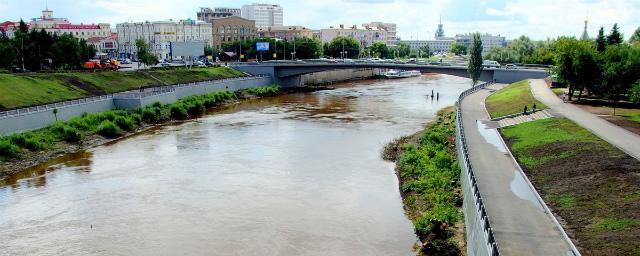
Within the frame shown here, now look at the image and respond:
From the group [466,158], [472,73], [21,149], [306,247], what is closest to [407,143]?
[466,158]

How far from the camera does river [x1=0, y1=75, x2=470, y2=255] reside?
2386 cm

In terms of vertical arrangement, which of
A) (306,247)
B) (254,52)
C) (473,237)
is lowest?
(306,247)

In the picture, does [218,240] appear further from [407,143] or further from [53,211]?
[407,143]

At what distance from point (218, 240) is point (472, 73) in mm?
56971

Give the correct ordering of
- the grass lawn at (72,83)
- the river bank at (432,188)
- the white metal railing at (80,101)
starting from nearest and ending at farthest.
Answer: the river bank at (432,188)
the white metal railing at (80,101)
the grass lawn at (72,83)

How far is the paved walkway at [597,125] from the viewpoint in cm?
2872

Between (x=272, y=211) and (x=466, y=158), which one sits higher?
(x=466, y=158)

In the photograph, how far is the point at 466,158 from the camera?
25.2 metres

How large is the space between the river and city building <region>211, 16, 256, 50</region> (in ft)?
396

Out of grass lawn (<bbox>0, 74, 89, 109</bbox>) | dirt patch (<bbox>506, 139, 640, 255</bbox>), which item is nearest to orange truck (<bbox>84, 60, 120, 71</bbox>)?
grass lawn (<bbox>0, 74, 89, 109</bbox>)

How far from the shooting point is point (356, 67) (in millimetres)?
92062

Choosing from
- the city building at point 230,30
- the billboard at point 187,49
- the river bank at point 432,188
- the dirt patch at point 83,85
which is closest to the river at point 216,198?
the river bank at point 432,188

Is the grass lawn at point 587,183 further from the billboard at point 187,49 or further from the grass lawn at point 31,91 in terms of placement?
the billboard at point 187,49

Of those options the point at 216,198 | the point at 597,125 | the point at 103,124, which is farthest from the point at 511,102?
the point at 103,124
